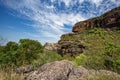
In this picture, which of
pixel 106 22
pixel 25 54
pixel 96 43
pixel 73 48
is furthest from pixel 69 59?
pixel 106 22

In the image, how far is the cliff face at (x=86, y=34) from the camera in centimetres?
3288

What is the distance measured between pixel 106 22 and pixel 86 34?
31.7 feet

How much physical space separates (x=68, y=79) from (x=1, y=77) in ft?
10.6

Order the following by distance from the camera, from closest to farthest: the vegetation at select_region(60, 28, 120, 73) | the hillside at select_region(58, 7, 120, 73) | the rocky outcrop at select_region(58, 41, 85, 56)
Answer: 1. the vegetation at select_region(60, 28, 120, 73)
2. the hillside at select_region(58, 7, 120, 73)
3. the rocky outcrop at select_region(58, 41, 85, 56)

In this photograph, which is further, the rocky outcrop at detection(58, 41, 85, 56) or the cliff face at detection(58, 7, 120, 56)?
the cliff face at detection(58, 7, 120, 56)

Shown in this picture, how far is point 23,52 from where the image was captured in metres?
26.2

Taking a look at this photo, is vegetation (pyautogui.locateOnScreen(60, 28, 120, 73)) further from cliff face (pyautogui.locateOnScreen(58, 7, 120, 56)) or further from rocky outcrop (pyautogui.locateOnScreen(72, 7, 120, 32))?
rocky outcrop (pyautogui.locateOnScreen(72, 7, 120, 32))

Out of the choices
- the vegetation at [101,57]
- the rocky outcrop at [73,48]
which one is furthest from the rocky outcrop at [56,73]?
the rocky outcrop at [73,48]

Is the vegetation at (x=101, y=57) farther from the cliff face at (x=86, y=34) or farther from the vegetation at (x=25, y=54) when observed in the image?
the vegetation at (x=25, y=54)

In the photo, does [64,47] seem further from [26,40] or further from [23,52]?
[23,52]

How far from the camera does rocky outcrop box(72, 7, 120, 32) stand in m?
50.5

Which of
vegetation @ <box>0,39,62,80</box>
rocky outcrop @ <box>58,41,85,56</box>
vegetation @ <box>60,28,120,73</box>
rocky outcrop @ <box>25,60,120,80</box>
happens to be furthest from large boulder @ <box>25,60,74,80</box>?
rocky outcrop @ <box>58,41,85,56</box>

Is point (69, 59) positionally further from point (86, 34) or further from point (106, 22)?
point (106, 22)

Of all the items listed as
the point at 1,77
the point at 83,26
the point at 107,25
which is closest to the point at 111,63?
the point at 1,77
